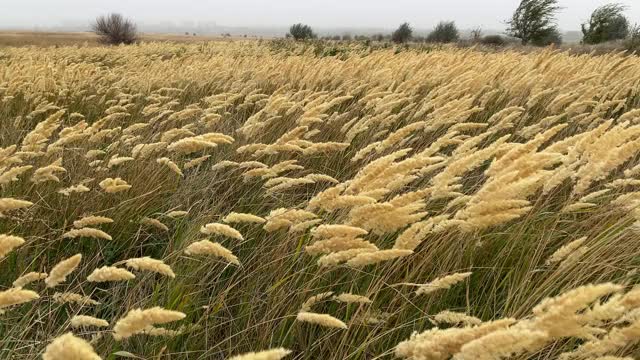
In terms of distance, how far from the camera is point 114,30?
117ft

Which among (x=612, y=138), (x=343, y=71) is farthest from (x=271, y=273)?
(x=343, y=71)

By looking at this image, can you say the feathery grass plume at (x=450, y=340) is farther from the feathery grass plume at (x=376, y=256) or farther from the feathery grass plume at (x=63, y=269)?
the feathery grass plume at (x=63, y=269)

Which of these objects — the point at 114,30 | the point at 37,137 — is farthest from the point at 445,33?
the point at 37,137

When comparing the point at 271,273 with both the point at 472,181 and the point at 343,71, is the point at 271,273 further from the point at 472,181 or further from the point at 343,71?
the point at 343,71

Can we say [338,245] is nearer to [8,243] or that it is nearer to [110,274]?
[110,274]

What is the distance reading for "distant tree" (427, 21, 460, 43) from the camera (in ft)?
137

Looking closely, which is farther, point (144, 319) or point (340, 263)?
point (340, 263)

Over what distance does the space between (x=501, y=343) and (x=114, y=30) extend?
128ft

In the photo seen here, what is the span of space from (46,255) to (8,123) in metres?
2.93

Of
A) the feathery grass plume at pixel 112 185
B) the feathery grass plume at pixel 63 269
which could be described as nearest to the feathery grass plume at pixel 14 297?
the feathery grass plume at pixel 63 269

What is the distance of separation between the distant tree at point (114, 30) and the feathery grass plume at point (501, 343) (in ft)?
125

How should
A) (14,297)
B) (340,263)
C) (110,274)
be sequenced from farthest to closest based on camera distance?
(340,263) → (110,274) → (14,297)

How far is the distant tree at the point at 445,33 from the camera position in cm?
4164

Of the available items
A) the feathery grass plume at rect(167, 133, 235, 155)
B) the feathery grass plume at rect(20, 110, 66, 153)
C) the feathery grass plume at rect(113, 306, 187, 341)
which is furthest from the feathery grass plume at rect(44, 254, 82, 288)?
the feathery grass plume at rect(20, 110, 66, 153)
